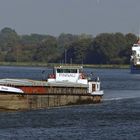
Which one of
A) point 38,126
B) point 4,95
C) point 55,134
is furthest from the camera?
point 4,95

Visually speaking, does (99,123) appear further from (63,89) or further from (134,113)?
(63,89)

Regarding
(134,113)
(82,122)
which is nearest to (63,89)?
(134,113)

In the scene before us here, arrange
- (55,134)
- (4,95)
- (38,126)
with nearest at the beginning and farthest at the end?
(55,134)
(38,126)
(4,95)

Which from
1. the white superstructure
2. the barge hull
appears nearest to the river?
the barge hull

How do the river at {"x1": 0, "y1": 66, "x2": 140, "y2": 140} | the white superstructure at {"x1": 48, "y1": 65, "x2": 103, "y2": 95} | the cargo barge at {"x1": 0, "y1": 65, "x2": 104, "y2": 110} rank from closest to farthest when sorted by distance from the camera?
the river at {"x1": 0, "y1": 66, "x2": 140, "y2": 140}
the cargo barge at {"x1": 0, "y1": 65, "x2": 104, "y2": 110}
the white superstructure at {"x1": 48, "y1": 65, "x2": 103, "y2": 95}

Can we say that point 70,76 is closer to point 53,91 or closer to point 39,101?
point 53,91

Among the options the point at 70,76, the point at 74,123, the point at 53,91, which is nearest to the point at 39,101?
the point at 53,91

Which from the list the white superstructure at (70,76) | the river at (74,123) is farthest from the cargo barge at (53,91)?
the river at (74,123)

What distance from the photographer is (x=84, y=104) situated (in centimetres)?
8438

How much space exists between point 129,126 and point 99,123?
3.05m

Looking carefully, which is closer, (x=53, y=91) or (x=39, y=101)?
(x=39, y=101)

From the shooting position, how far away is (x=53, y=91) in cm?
8131

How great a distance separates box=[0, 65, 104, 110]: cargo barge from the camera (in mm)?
74500

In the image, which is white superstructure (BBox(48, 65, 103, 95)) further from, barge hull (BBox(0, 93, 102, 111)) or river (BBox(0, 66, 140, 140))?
river (BBox(0, 66, 140, 140))
